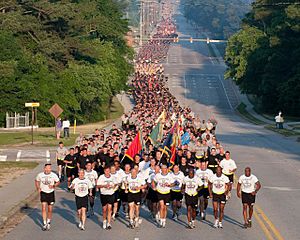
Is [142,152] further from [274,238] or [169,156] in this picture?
[274,238]

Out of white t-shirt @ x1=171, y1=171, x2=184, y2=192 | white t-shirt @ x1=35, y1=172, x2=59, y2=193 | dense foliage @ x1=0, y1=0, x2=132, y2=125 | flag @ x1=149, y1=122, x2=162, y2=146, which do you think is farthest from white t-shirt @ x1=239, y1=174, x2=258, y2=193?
dense foliage @ x1=0, y1=0, x2=132, y2=125

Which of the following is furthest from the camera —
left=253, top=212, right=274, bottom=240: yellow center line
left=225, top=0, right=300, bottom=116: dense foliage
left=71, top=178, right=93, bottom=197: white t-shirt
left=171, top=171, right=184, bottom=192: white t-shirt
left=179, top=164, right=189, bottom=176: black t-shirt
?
left=225, top=0, right=300, bottom=116: dense foliage

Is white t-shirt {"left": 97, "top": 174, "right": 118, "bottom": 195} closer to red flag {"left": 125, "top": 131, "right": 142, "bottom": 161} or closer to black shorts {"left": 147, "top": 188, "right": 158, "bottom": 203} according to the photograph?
black shorts {"left": 147, "top": 188, "right": 158, "bottom": 203}

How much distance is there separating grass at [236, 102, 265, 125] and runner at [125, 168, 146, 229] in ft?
193

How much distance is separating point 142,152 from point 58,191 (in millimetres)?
3062

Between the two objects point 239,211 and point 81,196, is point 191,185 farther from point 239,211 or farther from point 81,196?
point 239,211

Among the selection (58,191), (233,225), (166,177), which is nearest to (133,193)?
(166,177)

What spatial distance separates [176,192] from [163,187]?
604 millimetres

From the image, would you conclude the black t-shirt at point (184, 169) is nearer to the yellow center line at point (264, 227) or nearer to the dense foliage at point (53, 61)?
the yellow center line at point (264, 227)

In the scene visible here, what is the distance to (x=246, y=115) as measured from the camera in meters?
90.9

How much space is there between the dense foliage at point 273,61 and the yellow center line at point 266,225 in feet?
209

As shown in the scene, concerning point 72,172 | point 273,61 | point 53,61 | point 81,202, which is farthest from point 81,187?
point 273,61

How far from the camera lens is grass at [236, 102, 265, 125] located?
266ft

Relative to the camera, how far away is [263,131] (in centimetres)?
6612
